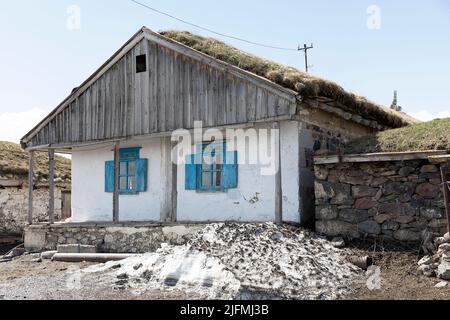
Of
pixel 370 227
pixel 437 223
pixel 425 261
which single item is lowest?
pixel 425 261

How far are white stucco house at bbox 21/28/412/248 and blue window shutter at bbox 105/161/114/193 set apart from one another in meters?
0.03

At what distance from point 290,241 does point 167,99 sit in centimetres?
486

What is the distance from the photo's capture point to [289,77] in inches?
401

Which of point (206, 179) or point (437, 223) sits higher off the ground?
point (206, 179)

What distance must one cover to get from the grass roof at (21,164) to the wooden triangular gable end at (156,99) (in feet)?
12.6

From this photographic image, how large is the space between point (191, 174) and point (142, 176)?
5.80 feet

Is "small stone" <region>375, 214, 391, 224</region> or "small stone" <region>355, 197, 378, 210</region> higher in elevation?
"small stone" <region>355, 197, 378, 210</region>

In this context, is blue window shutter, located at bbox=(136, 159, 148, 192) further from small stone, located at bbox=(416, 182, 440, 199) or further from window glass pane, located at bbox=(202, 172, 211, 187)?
small stone, located at bbox=(416, 182, 440, 199)

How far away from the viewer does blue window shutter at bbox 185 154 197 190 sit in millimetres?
11977

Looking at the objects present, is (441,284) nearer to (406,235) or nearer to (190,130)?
(406,235)

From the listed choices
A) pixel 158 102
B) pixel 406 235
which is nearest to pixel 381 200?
pixel 406 235

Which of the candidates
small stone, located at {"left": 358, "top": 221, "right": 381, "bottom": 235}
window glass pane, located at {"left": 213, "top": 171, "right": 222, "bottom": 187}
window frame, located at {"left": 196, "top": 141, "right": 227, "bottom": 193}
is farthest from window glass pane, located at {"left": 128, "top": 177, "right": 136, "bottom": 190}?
small stone, located at {"left": 358, "top": 221, "right": 381, "bottom": 235}

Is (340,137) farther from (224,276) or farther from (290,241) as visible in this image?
(224,276)

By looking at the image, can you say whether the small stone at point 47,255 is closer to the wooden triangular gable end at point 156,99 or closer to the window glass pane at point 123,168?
the window glass pane at point 123,168
